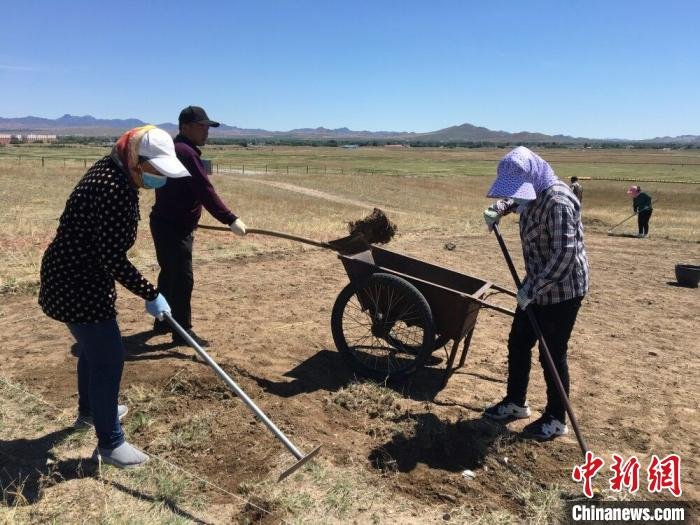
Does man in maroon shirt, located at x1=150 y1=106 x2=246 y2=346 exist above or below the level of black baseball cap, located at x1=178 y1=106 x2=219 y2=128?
below

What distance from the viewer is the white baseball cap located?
301 cm

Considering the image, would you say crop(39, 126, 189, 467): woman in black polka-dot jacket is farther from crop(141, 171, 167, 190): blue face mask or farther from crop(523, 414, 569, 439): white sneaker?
crop(523, 414, 569, 439): white sneaker

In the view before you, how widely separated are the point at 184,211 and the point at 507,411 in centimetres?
341

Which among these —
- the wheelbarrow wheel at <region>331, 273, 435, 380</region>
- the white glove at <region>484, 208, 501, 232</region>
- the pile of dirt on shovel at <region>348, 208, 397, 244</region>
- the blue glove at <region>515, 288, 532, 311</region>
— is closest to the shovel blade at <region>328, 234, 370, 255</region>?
the pile of dirt on shovel at <region>348, 208, 397, 244</region>

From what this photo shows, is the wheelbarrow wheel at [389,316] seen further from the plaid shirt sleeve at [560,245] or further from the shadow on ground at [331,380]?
the plaid shirt sleeve at [560,245]

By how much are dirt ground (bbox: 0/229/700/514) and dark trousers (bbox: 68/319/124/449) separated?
16.6 inches

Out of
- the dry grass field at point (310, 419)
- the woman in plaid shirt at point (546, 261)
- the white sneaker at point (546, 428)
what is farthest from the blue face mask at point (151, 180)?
the white sneaker at point (546, 428)

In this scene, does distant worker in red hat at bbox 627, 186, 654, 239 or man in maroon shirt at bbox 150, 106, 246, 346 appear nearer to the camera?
man in maroon shirt at bbox 150, 106, 246, 346

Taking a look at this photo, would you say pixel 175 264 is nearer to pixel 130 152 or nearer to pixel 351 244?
pixel 351 244

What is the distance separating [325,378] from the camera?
4855mm

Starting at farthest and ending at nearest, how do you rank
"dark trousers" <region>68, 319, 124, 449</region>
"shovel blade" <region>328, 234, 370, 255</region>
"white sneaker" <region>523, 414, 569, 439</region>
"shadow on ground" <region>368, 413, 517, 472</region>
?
"shovel blade" <region>328, 234, 370, 255</region> → "white sneaker" <region>523, 414, 569, 439</region> → "shadow on ground" <region>368, 413, 517, 472</region> → "dark trousers" <region>68, 319, 124, 449</region>

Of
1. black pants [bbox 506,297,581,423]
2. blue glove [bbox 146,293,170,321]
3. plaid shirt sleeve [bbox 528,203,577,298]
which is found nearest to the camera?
blue glove [bbox 146,293,170,321]

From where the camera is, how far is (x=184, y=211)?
507cm

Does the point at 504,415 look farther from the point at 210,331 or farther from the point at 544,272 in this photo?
the point at 210,331
